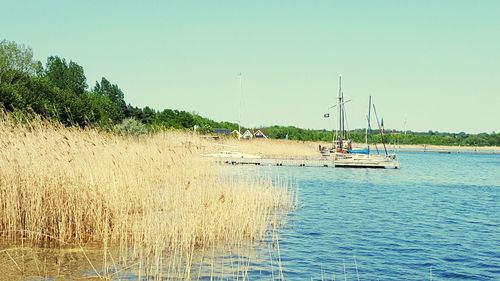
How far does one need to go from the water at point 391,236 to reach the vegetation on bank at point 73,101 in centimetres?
814

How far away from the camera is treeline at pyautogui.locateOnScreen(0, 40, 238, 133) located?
44000mm

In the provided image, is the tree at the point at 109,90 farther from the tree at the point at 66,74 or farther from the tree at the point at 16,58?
the tree at the point at 16,58

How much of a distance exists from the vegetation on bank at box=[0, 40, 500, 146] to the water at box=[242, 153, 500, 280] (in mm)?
8135

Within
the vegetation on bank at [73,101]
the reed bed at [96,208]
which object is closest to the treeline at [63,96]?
the vegetation on bank at [73,101]

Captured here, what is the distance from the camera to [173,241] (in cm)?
1213

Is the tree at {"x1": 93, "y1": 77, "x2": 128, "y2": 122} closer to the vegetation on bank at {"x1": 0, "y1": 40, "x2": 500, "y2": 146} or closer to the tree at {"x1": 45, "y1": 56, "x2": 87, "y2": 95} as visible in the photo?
the vegetation on bank at {"x1": 0, "y1": 40, "x2": 500, "y2": 146}

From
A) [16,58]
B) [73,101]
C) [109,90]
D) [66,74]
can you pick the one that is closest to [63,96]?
[73,101]

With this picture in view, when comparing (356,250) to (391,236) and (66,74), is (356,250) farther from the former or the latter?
(66,74)

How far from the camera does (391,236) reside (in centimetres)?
1680

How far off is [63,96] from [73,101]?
4.22 ft

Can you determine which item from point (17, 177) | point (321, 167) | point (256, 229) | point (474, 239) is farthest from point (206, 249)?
point (321, 167)

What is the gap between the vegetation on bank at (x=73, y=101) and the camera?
142 ft

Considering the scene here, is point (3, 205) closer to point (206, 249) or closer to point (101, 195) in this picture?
point (101, 195)

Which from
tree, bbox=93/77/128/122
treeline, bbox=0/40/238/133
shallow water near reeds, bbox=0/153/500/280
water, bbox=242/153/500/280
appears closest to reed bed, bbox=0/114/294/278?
shallow water near reeds, bbox=0/153/500/280
